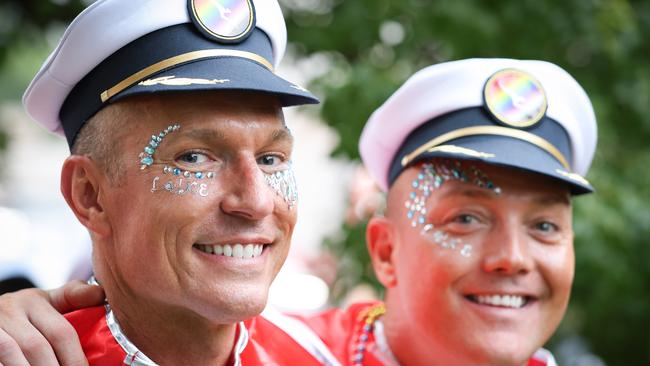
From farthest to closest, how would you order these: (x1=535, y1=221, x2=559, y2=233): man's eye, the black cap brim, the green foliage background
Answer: the green foliage background < (x1=535, y1=221, x2=559, y2=233): man's eye < the black cap brim

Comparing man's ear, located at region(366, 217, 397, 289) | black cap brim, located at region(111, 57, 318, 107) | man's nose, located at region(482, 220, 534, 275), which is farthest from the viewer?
man's ear, located at region(366, 217, 397, 289)

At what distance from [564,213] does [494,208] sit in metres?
0.28

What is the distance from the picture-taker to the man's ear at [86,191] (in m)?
2.34

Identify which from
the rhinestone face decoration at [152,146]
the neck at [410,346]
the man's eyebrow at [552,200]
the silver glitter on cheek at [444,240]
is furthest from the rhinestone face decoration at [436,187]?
the rhinestone face decoration at [152,146]

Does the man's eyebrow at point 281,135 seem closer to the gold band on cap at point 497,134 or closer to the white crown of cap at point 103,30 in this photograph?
the white crown of cap at point 103,30

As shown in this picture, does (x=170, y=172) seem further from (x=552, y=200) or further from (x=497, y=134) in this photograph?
(x=552, y=200)

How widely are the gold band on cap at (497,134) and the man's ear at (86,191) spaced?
120cm

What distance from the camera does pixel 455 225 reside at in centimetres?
297

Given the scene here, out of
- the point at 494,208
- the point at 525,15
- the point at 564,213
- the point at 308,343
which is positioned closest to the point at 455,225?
the point at 494,208

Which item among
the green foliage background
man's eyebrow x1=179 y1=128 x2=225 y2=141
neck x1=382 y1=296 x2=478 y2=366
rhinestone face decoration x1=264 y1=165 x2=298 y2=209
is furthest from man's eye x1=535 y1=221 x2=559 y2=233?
the green foliage background

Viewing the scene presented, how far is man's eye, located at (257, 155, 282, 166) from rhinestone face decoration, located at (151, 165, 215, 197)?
0.21 m

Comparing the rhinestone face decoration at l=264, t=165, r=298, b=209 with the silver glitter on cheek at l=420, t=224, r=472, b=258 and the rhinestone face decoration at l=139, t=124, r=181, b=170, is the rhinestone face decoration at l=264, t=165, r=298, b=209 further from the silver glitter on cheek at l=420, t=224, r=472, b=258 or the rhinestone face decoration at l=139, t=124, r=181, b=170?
the silver glitter on cheek at l=420, t=224, r=472, b=258

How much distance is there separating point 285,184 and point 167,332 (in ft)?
1.72

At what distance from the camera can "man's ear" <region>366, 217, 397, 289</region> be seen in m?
3.25
